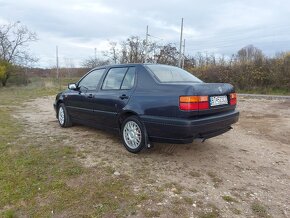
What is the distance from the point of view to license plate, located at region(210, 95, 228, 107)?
13.2 feet

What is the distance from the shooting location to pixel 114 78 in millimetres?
5090

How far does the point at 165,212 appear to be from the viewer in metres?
2.83

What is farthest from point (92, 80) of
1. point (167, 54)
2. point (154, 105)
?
point (167, 54)

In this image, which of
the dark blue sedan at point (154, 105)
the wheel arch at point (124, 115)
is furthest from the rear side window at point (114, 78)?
the wheel arch at point (124, 115)

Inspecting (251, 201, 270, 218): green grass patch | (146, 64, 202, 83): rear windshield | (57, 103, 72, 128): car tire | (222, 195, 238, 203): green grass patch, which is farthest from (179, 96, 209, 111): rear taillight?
(57, 103, 72, 128): car tire

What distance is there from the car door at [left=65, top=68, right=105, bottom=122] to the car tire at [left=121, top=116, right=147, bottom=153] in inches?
43.5

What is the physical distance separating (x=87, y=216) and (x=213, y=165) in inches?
82.4

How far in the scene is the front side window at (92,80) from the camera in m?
5.53

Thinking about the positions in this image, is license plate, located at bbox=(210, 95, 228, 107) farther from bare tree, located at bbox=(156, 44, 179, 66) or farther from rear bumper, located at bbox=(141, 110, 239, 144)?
bare tree, located at bbox=(156, 44, 179, 66)

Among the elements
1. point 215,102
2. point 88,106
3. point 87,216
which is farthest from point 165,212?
point 88,106

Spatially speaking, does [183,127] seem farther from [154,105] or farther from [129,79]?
[129,79]

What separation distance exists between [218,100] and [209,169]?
3.31 feet

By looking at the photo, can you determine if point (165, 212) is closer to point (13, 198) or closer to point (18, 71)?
point (13, 198)

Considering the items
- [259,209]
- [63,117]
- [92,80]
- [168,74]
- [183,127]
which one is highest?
[168,74]
